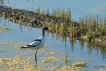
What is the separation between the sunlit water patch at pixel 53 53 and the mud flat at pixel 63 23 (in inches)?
13.7

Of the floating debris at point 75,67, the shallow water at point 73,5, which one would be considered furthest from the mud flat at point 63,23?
the floating debris at point 75,67

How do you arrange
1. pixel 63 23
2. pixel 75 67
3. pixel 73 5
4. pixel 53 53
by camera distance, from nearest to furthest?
1. pixel 75 67
2. pixel 53 53
3. pixel 63 23
4. pixel 73 5

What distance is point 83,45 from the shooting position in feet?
46.2

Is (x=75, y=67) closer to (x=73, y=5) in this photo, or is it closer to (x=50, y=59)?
(x=50, y=59)

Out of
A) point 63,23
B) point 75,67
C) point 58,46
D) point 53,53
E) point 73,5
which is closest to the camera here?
point 75,67

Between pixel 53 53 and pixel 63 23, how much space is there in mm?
3544

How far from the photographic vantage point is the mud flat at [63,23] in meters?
14.4

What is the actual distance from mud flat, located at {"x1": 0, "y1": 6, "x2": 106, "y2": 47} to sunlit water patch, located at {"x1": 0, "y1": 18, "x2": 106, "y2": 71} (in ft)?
1.14

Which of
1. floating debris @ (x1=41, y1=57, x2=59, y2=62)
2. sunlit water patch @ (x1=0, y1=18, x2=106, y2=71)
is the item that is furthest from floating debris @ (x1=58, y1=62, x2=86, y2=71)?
floating debris @ (x1=41, y1=57, x2=59, y2=62)

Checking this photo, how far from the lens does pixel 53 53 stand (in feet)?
42.3

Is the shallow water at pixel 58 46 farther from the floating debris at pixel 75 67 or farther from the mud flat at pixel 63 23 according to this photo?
the mud flat at pixel 63 23

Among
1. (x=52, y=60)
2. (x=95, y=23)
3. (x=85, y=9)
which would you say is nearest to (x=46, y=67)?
(x=52, y=60)

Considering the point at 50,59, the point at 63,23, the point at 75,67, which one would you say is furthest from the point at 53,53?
the point at 63,23

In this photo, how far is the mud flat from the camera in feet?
47.2
